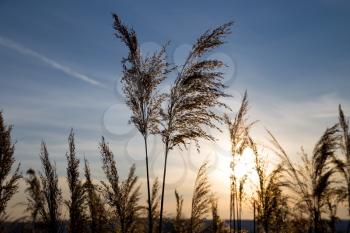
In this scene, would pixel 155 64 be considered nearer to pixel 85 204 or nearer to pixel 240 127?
pixel 240 127

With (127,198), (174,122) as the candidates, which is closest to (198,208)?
(127,198)

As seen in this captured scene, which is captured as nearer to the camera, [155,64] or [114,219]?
[155,64]

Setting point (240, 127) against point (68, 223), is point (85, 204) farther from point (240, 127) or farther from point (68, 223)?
point (240, 127)

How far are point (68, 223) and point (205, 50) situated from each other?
7962 mm

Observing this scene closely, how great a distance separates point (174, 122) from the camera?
850 centimetres

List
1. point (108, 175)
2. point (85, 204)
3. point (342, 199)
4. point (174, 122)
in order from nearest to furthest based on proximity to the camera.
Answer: point (174, 122), point (342, 199), point (85, 204), point (108, 175)

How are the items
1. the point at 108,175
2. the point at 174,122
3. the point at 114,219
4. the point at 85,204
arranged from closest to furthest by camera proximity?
the point at 174,122 < the point at 85,204 < the point at 108,175 < the point at 114,219

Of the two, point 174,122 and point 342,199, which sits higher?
point 174,122

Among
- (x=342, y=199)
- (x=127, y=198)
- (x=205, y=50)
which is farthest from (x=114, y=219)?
(x=205, y=50)

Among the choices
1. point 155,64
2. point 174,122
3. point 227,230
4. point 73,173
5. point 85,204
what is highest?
point 155,64

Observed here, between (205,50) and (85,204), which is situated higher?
(205,50)

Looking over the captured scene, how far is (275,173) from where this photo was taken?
40.5 feet

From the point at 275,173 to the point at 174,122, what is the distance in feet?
17.2

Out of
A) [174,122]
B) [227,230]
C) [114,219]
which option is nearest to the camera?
[174,122]
